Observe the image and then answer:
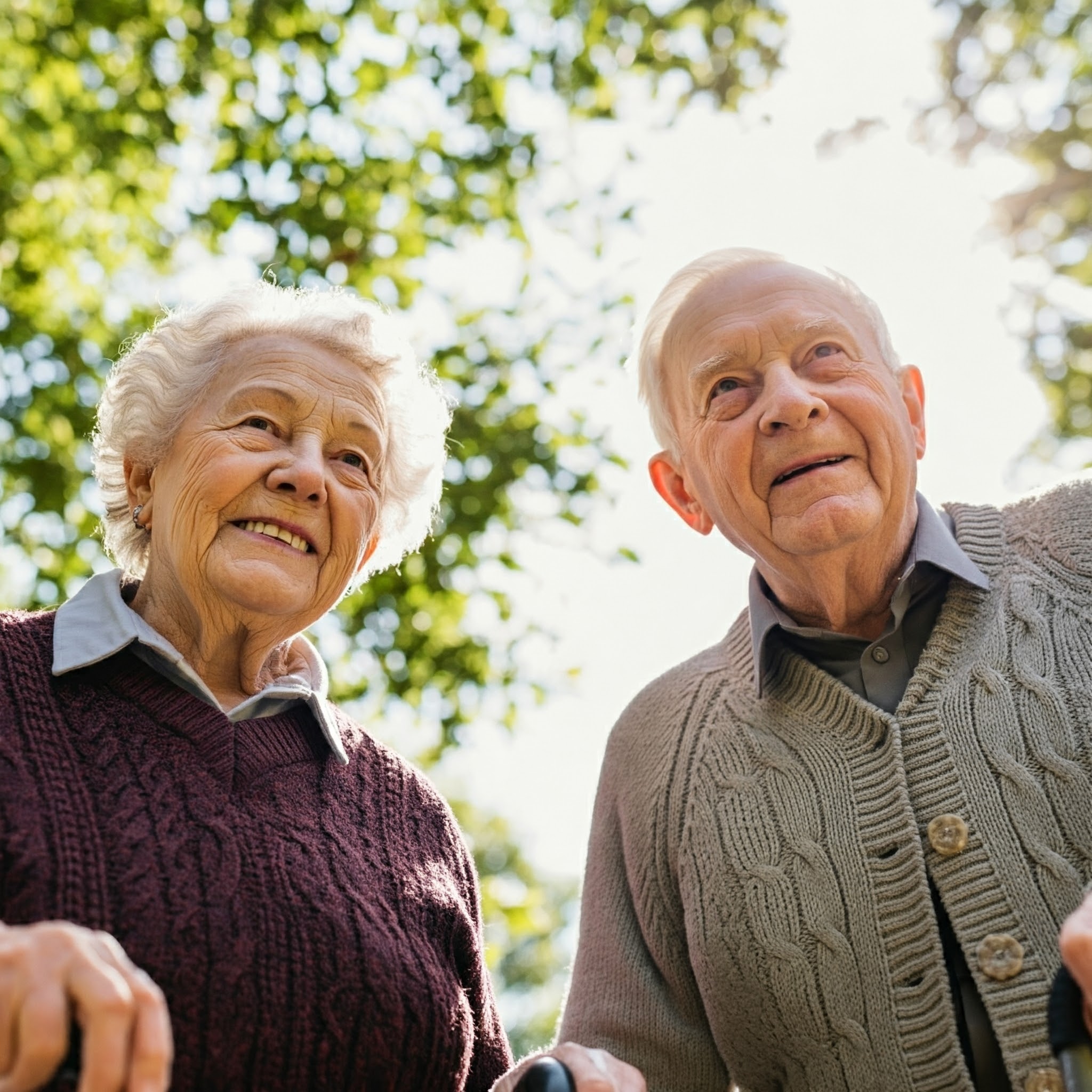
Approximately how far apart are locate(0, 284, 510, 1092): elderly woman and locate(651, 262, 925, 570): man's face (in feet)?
2.29

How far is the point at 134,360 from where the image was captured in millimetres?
2703

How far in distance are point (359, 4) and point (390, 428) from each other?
11.2 feet

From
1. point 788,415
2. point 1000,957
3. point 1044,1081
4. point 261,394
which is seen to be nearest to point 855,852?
point 1000,957

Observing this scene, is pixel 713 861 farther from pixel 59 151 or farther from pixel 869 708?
pixel 59 151

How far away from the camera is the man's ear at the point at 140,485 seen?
8.54 ft

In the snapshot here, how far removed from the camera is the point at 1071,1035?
1.51m

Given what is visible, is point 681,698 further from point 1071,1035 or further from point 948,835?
point 1071,1035

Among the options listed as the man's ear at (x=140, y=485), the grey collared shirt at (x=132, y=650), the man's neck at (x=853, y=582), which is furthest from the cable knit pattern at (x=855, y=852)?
the man's ear at (x=140, y=485)

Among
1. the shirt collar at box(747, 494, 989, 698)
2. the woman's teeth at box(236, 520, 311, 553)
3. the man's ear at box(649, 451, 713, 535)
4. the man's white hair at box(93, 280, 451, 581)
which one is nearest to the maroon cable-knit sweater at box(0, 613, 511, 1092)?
the woman's teeth at box(236, 520, 311, 553)

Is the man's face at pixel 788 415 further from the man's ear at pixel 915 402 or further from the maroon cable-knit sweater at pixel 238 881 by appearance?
the maroon cable-knit sweater at pixel 238 881

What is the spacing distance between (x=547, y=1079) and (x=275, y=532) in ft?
3.83

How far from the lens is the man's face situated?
2.43 meters

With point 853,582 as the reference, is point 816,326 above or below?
above

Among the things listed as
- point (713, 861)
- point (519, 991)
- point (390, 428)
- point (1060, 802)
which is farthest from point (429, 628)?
point (519, 991)
